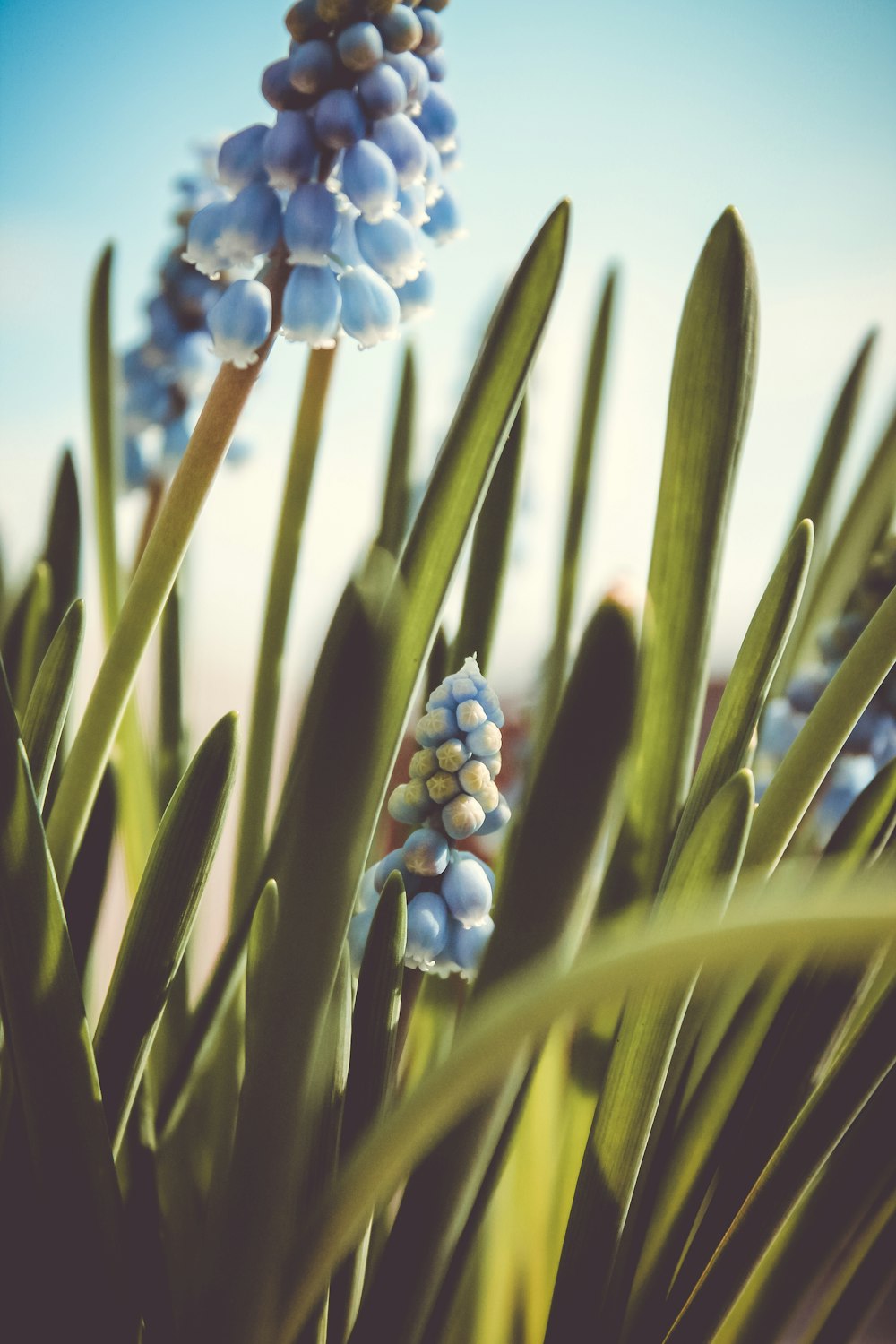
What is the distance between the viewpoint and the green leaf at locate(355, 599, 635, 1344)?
0.63ft

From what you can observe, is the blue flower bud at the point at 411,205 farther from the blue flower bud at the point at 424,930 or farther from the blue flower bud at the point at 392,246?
the blue flower bud at the point at 424,930

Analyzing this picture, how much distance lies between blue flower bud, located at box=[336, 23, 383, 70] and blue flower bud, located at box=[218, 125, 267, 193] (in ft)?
0.12

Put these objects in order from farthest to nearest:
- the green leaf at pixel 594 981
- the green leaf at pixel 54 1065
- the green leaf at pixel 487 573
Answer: the green leaf at pixel 487 573 → the green leaf at pixel 54 1065 → the green leaf at pixel 594 981

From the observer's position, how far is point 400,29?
0.25 metres

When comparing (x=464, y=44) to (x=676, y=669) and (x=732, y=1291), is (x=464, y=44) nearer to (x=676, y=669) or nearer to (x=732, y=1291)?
(x=676, y=669)

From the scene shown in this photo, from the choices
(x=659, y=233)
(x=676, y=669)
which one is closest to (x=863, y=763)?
(x=676, y=669)

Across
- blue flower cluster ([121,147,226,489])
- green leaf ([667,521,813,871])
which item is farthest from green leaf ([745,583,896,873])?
blue flower cluster ([121,147,226,489])

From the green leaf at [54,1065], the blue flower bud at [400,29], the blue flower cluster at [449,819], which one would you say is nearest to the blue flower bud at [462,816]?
the blue flower cluster at [449,819]

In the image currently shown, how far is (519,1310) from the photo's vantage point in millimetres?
370

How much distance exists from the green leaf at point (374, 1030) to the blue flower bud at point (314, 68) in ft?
0.69

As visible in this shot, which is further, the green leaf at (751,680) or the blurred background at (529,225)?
the blurred background at (529,225)

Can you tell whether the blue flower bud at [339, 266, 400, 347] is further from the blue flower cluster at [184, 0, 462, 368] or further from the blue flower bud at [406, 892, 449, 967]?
the blue flower bud at [406, 892, 449, 967]

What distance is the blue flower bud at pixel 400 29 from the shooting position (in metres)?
0.25

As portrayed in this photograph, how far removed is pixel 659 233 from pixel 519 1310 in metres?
0.69
